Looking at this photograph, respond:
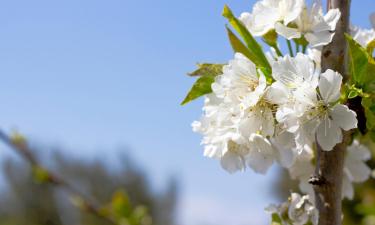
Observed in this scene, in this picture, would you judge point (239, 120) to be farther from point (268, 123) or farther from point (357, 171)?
point (357, 171)


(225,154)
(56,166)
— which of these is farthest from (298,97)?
(56,166)

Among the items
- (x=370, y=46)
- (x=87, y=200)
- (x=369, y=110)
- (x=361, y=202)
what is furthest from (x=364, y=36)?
(x=361, y=202)

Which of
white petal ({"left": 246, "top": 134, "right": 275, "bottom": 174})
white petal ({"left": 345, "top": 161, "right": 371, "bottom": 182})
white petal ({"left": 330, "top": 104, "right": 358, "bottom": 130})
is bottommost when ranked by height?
white petal ({"left": 330, "top": 104, "right": 358, "bottom": 130})

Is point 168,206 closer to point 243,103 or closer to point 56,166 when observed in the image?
point 56,166

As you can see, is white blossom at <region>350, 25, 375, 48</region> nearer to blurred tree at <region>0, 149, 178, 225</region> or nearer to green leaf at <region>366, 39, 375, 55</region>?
green leaf at <region>366, 39, 375, 55</region>

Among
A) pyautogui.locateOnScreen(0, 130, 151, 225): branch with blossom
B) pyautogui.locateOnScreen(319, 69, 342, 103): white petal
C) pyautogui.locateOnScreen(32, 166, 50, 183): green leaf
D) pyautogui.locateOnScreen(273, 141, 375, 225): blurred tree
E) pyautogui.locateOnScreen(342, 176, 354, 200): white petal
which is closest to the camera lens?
pyautogui.locateOnScreen(319, 69, 342, 103): white petal

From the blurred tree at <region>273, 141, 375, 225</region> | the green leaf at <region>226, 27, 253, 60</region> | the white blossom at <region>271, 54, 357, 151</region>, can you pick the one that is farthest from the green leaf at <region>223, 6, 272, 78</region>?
the blurred tree at <region>273, 141, 375, 225</region>

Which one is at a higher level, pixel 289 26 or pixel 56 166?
pixel 56 166
